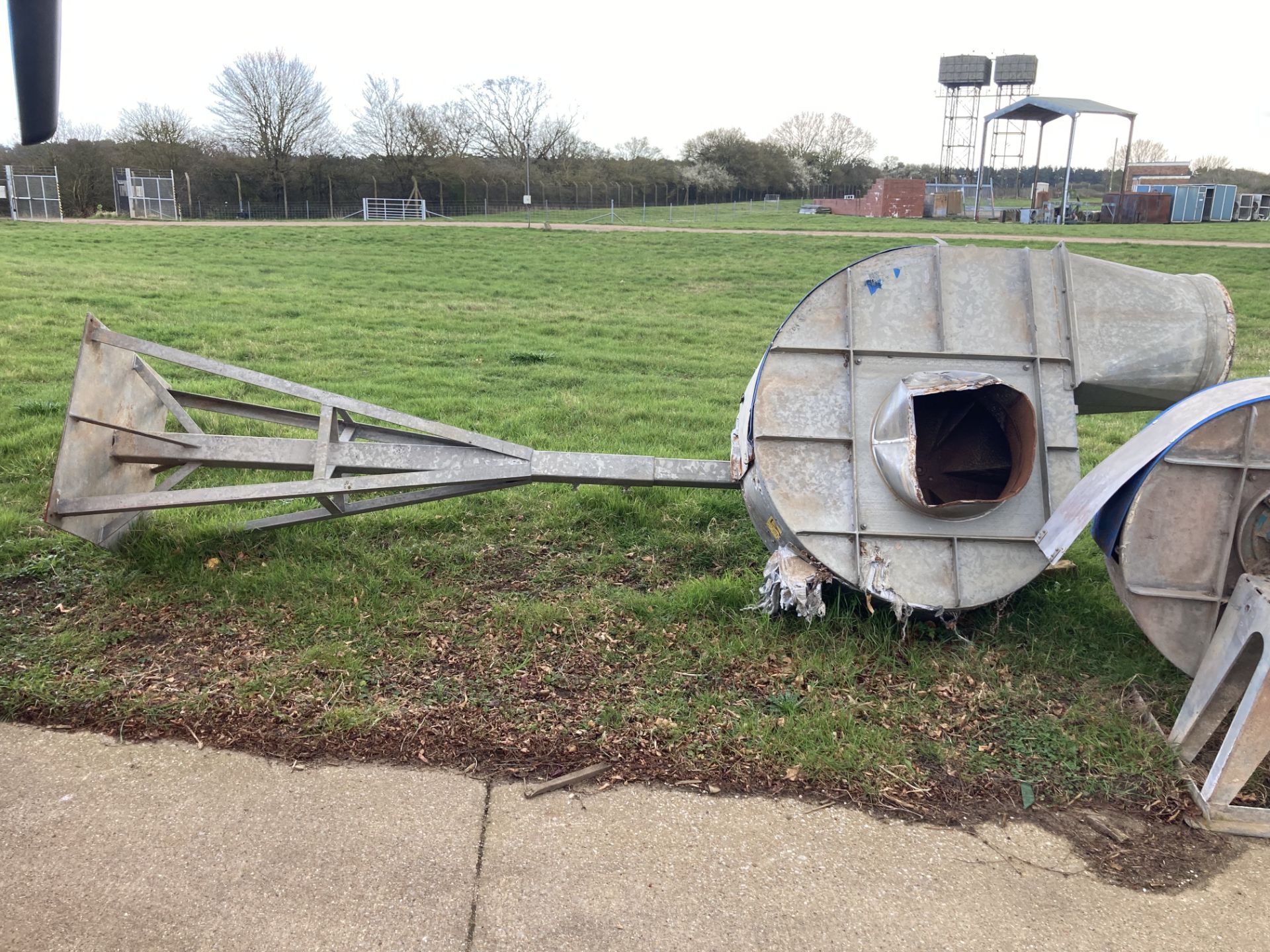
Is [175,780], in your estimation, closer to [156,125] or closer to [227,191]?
[227,191]

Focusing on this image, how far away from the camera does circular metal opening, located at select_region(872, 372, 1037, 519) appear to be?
3.81 m

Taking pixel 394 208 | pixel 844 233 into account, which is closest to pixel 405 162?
pixel 394 208

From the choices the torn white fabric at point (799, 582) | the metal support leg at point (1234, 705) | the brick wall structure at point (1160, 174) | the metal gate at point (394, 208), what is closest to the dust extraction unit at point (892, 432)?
the torn white fabric at point (799, 582)

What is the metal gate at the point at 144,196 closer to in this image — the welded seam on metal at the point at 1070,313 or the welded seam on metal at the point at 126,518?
the welded seam on metal at the point at 126,518

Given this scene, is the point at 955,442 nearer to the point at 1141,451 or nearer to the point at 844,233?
the point at 1141,451

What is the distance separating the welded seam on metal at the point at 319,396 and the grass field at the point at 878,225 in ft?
92.7

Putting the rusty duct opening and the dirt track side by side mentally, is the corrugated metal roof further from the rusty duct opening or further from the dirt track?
the rusty duct opening

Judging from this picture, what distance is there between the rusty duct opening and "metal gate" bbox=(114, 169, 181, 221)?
128 ft

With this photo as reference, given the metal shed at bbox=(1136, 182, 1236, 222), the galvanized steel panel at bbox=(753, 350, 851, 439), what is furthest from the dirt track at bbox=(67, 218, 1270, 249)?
the galvanized steel panel at bbox=(753, 350, 851, 439)

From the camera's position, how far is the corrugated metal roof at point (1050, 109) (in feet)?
155

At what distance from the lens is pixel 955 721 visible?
141 inches

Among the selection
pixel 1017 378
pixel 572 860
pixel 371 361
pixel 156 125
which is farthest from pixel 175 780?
pixel 156 125

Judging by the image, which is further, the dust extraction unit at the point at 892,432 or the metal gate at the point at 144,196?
the metal gate at the point at 144,196

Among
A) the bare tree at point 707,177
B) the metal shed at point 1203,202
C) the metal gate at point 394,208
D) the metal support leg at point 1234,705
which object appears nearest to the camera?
the metal support leg at point 1234,705
